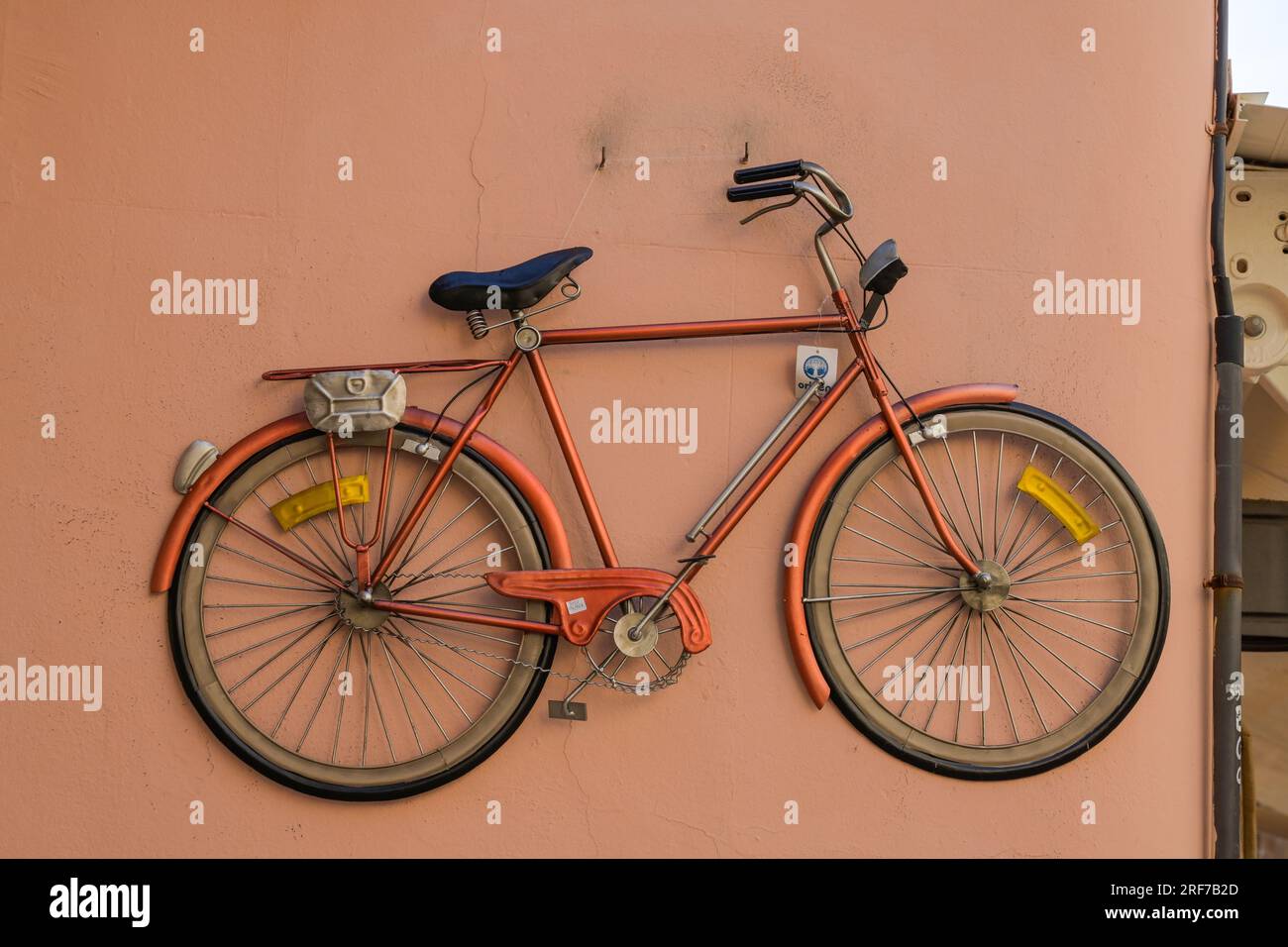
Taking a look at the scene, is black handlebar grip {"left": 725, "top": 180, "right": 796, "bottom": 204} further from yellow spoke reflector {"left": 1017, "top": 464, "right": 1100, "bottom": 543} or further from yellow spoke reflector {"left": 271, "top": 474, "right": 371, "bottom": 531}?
yellow spoke reflector {"left": 271, "top": 474, "right": 371, "bottom": 531}

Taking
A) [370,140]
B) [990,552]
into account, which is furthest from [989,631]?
[370,140]

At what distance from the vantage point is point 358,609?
10.6 feet

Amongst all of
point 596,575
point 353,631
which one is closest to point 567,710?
point 596,575

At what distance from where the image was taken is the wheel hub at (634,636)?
124 inches

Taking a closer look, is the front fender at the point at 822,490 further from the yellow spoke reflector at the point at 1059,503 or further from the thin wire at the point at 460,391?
the thin wire at the point at 460,391

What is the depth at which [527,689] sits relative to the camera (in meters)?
3.27

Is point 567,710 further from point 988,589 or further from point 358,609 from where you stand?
point 988,589

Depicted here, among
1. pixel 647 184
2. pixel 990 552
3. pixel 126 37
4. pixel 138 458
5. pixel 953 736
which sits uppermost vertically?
pixel 126 37

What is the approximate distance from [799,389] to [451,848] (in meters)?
1.70

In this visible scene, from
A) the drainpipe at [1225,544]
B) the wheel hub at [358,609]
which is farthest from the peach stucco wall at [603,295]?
the wheel hub at [358,609]

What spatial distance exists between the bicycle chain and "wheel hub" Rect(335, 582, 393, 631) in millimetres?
66

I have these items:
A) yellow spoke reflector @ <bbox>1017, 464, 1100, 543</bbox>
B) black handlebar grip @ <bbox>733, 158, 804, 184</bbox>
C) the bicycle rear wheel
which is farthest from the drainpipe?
the bicycle rear wheel

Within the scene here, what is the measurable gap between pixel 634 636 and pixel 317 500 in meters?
1.00

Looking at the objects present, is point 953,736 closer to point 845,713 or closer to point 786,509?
point 845,713
